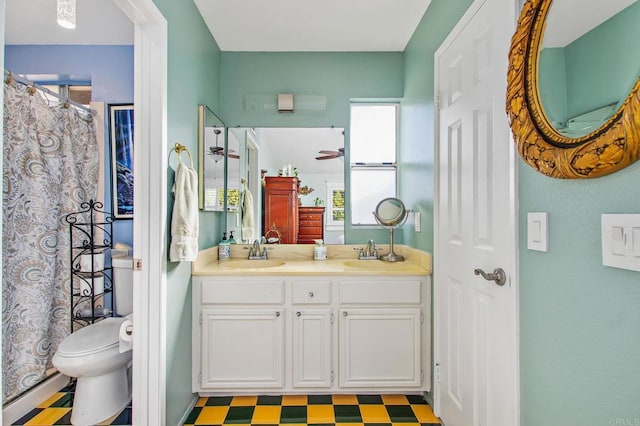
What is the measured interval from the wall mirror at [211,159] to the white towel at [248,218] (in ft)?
0.64

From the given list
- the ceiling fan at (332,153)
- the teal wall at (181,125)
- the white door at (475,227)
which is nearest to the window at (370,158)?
the ceiling fan at (332,153)

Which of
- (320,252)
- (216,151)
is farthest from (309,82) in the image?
(320,252)

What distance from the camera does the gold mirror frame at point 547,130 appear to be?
66 cm

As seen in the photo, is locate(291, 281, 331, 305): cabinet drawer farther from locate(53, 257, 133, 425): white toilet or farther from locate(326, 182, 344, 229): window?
locate(53, 257, 133, 425): white toilet

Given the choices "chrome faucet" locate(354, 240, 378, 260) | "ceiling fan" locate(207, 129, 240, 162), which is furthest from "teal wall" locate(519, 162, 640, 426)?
"ceiling fan" locate(207, 129, 240, 162)

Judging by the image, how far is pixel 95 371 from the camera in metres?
1.83

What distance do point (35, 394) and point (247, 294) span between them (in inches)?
55.8

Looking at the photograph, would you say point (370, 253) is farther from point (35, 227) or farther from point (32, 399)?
point (32, 399)

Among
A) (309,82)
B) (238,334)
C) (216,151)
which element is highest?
(309,82)

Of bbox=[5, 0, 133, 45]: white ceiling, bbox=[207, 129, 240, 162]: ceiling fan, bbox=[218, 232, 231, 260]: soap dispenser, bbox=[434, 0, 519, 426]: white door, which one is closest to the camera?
bbox=[434, 0, 519, 426]: white door

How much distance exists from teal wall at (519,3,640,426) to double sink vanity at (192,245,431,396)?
98cm

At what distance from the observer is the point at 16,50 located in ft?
8.34

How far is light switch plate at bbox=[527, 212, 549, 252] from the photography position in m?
1.01

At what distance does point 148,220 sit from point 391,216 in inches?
63.9
